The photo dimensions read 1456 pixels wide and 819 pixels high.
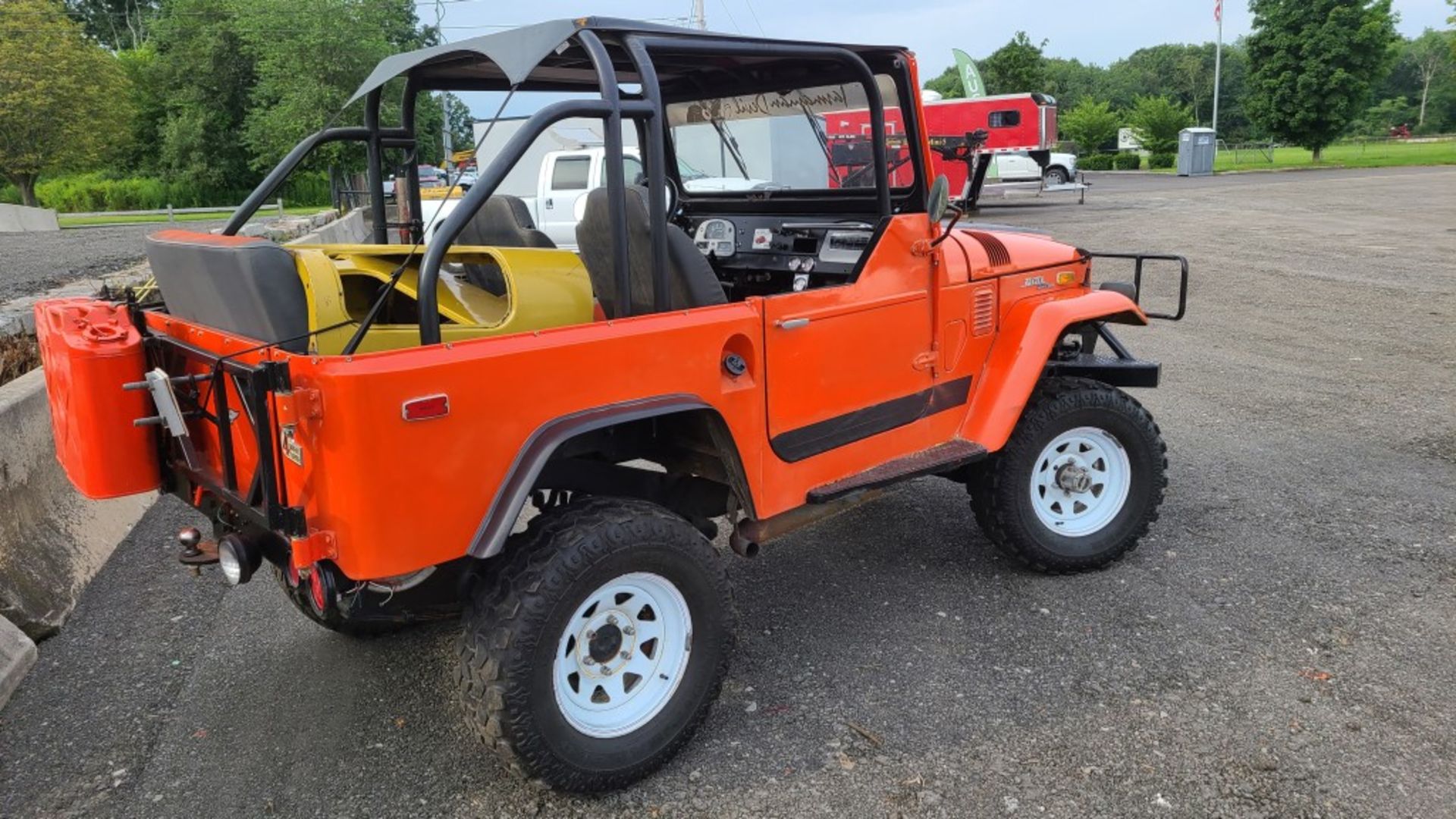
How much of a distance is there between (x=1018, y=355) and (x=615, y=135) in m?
1.98

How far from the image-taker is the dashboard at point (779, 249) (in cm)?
392

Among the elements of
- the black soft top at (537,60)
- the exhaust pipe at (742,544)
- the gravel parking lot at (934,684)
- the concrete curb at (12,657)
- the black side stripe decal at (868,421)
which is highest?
the black soft top at (537,60)

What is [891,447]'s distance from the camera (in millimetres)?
3809

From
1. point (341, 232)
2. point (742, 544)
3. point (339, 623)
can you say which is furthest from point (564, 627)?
point (341, 232)

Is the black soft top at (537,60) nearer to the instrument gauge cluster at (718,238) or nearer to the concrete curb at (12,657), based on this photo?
the instrument gauge cluster at (718,238)

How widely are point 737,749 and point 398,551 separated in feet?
4.24

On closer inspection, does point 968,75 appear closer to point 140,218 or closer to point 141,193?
point 140,218

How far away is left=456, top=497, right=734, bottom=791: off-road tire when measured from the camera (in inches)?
106

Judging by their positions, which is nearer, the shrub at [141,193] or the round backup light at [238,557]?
the round backup light at [238,557]

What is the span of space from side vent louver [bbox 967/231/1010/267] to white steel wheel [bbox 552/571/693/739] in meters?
2.04

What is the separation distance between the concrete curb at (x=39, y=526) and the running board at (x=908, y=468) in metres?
3.14

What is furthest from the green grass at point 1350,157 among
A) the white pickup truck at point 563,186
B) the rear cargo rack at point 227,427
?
the rear cargo rack at point 227,427

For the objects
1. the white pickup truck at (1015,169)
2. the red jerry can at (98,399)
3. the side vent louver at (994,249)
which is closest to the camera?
the red jerry can at (98,399)

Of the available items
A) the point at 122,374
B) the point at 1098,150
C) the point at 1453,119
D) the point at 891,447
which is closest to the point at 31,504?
the point at 122,374
